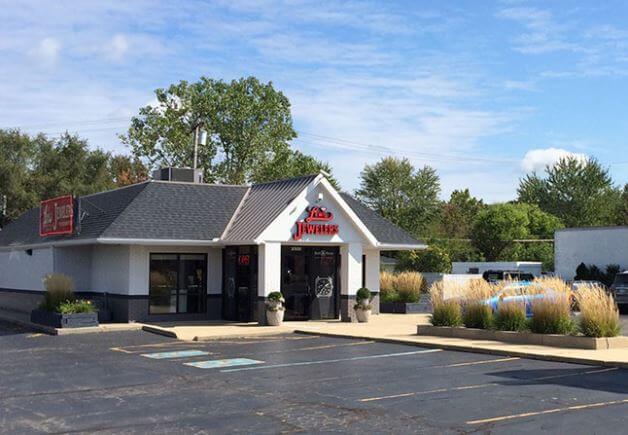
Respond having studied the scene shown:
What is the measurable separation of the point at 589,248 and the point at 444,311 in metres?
23.3

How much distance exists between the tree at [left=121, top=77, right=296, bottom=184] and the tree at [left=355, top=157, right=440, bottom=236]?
1792 centimetres

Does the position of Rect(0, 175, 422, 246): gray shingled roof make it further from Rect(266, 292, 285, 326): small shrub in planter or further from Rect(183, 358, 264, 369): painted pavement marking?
Rect(183, 358, 264, 369): painted pavement marking

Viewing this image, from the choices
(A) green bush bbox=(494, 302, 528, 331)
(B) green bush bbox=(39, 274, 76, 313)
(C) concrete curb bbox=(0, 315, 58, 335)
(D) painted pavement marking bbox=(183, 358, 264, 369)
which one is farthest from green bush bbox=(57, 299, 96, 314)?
(A) green bush bbox=(494, 302, 528, 331)

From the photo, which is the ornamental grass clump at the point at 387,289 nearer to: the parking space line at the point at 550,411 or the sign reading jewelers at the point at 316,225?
the sign reading jewelers at the point at 316,225

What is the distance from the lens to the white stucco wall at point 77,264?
2808 cm

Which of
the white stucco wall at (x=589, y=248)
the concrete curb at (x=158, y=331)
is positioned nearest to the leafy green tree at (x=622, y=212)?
the white stucco wall at (x=589, y=248)

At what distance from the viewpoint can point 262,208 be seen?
2642 centimetres

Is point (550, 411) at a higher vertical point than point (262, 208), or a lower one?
lower

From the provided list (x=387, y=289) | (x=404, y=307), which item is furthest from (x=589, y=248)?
(x=404, y=307)

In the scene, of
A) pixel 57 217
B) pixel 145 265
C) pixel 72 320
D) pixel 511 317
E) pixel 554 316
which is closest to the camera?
pixel 554 316

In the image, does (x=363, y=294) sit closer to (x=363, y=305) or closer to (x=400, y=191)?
(x=363, y=305)

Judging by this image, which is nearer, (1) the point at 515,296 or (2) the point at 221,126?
(1) the point at 515,296

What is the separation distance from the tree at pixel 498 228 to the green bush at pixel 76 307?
130 feet

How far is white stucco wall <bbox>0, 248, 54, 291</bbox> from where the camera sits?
1168 inches
